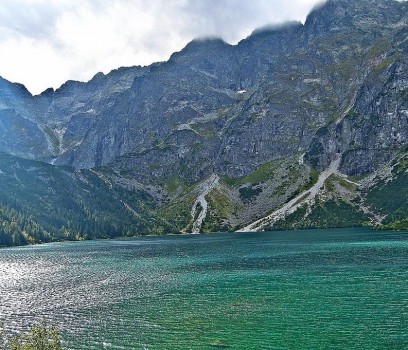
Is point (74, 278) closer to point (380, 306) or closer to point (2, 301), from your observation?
point (2, 301)

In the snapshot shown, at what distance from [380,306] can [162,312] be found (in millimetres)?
37371

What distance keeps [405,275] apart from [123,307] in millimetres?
65194

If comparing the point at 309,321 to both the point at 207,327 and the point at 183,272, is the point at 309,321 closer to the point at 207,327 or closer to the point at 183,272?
the point at 207,327

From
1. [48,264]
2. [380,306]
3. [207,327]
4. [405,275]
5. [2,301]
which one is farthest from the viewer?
[48,264]

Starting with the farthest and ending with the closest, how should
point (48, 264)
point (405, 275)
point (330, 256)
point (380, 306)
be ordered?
point (48, 264)
point (330, 256)
point (405, 275)
point (380, 306)

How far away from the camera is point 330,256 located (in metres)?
144

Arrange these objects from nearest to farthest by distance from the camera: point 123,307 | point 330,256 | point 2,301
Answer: point 123,307, point 2,301, point 330,256

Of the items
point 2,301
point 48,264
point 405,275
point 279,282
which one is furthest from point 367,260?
point 48,264

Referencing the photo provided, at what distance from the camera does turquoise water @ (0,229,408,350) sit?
5688 cm

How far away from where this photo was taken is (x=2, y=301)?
91375 mm

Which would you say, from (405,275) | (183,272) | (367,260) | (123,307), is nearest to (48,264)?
(183,272)

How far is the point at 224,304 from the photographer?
3063 inches

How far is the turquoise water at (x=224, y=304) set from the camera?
5688 cm

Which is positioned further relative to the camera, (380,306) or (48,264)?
(48,264)
